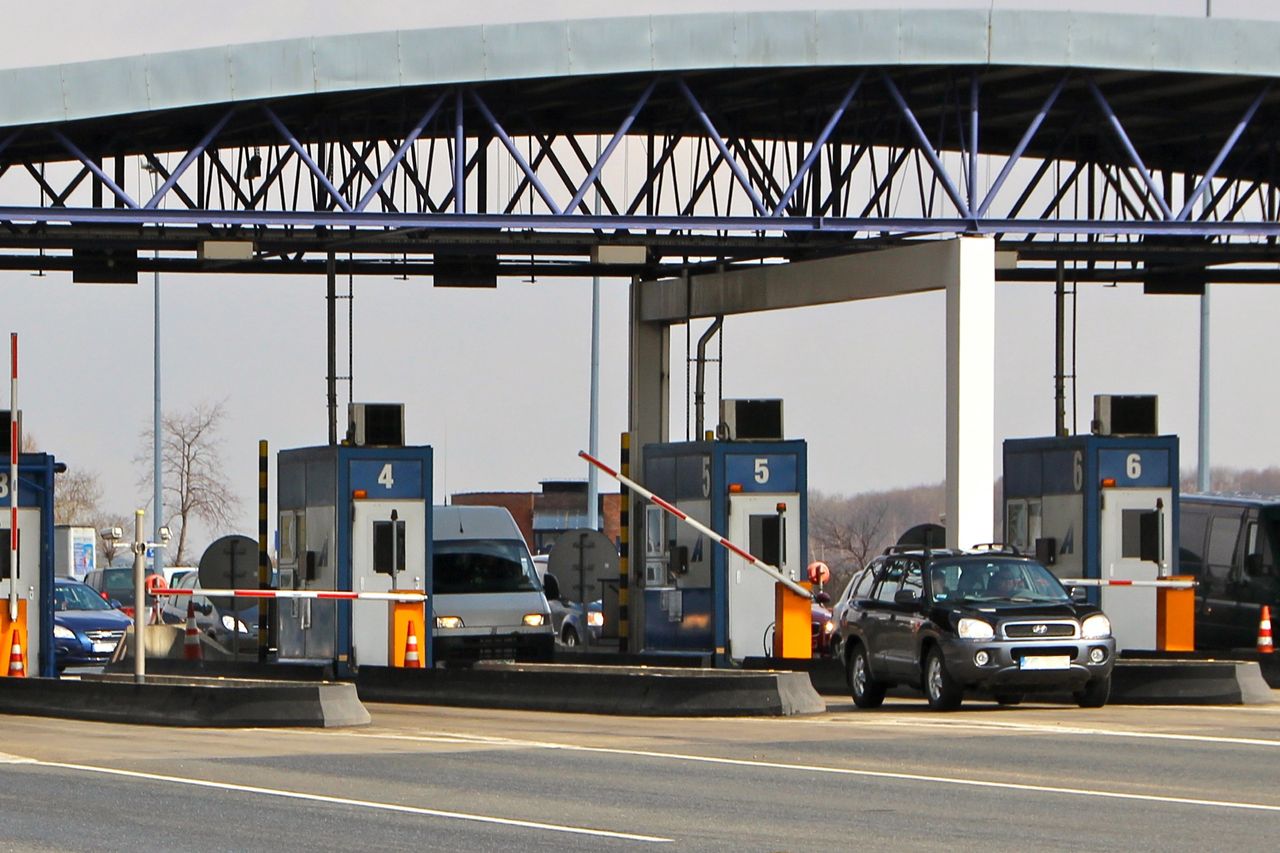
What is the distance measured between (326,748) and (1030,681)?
6950 millimetres

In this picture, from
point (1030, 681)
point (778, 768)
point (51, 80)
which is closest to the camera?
point (778, 768)

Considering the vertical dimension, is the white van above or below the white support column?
below

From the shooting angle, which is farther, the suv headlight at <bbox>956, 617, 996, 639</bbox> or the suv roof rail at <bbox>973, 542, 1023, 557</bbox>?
the suv roof rail at <bbox>973, 542, 1023, 557</bbox>

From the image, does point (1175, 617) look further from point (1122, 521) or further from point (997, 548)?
point (997, 548)

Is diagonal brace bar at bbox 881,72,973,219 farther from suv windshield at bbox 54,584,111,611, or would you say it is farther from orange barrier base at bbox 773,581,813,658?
suv windshield at bbox 54,584,111,611

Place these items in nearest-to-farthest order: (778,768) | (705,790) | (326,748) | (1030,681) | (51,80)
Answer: (705,790) < (778,768) < (326,748) < (1030,681) < (51,80)

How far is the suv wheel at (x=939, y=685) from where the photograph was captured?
894 inches

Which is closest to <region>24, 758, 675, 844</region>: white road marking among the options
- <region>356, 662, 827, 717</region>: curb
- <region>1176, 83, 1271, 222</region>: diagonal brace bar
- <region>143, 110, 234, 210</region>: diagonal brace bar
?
<region>356, 662, 827, 717</region>: curb

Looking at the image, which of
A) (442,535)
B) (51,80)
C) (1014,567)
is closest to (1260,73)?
(1014,567)

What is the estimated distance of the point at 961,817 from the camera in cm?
1367

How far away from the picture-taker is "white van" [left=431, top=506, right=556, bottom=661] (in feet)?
102

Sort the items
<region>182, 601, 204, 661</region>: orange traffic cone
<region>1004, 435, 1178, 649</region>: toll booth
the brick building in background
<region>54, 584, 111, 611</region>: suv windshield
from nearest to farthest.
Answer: <region>1004, 435, 1178, 649</region>: toll booth < <region>182, 601, 204, 661</region>: orange traffic cone < <region>54, 584, 111, 611</region>: suv windshield < the brick building in background

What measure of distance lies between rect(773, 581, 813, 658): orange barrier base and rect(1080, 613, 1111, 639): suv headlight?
5.24 m

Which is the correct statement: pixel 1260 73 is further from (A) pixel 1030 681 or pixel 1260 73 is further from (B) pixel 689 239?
(A) pixel 1030 681
